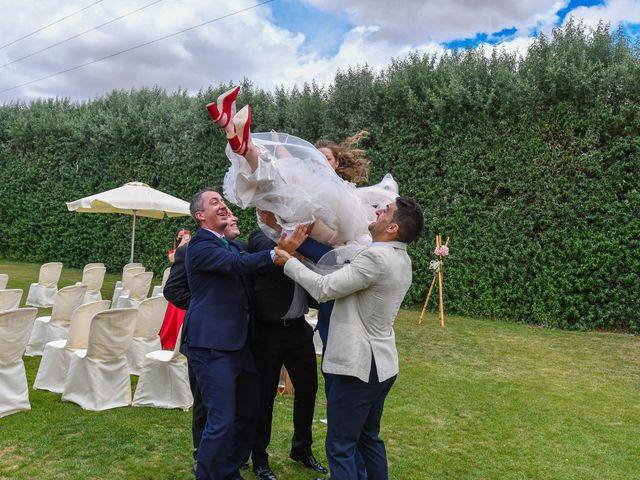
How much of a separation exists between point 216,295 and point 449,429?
2658 millimetres

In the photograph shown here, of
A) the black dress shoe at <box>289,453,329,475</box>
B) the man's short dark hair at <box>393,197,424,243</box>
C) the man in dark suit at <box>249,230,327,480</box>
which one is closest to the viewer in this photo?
the man's short dark hair at <box>393,197,424,243</box>

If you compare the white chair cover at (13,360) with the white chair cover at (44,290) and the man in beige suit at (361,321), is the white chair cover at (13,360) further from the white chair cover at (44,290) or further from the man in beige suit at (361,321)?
the white chair cover at (44,290)

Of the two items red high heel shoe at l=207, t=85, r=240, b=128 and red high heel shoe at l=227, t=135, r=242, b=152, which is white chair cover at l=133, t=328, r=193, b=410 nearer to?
red high heel shoe at l=227, t=135, r=242, b=152

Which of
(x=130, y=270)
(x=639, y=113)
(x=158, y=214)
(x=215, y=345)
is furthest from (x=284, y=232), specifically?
(x=158, y=214)

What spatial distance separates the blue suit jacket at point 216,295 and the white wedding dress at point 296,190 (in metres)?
0.36

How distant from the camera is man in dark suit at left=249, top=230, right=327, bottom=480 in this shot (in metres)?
3.46

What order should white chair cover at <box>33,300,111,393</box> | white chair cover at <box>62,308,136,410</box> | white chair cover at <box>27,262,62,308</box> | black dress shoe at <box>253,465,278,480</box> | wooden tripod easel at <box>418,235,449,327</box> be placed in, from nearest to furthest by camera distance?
black dress shoe at <box>253,465,278,480</box> < white chair cover at <box>62,308,136,410</box> < white chair cover at <box>33,300,111,393</box> < wooden tripod easel at <box>418,235,449,327</box> < white chair cover at <box>27,262,62,308</box>

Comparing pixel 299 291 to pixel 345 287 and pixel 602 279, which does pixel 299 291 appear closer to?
pixel 345 287

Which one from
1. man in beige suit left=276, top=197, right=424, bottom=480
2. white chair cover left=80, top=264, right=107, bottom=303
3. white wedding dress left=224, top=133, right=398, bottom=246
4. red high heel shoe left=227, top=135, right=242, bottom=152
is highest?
red high heel shoe left=227, top=135, right=242, bottom=152

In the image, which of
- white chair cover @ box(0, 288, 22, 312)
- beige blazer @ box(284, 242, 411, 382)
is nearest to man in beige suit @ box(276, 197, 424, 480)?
beige blazer @ box(284, 242, 411, 382)

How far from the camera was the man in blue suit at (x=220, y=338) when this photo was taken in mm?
3096

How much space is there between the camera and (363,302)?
2.90 m

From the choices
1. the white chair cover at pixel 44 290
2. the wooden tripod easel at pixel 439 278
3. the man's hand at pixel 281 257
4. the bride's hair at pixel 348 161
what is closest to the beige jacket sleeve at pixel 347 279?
the man's hand at pixel 281 257

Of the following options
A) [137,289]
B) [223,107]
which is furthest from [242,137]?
[137,289]
